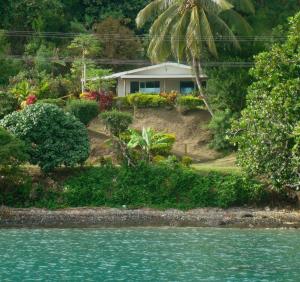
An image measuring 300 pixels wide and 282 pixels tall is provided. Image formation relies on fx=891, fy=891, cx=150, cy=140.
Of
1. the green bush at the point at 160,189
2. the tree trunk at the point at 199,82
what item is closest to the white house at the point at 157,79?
the tree trunk at the point at 199,82

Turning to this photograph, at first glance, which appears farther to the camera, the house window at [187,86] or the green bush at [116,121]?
the house window at [187,86]

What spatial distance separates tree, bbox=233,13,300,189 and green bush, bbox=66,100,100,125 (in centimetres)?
1222

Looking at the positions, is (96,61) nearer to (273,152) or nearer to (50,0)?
(50,0)

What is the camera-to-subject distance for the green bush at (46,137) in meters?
43.8

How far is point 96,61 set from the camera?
6569 centimetres

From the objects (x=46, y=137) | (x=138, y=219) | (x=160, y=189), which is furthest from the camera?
(x=160, y=189)

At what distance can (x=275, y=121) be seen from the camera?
4212 centimetres

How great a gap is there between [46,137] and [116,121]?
6736mm

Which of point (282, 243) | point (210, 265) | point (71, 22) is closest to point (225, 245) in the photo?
point (282, 243)

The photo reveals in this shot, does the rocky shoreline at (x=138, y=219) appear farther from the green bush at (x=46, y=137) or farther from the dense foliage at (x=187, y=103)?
the dense foliage at (x=187, y=103)

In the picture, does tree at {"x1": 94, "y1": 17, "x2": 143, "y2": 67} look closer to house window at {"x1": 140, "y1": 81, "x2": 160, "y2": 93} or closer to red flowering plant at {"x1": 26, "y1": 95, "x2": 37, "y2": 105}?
house window at {"x1": 140, "y1": 81, "x2": 160, "y2": 93}

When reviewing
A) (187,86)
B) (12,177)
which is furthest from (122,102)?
(12,177)

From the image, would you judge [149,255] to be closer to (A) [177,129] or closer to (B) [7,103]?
(B) [7,103]

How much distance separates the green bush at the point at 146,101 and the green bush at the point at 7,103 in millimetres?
7678
